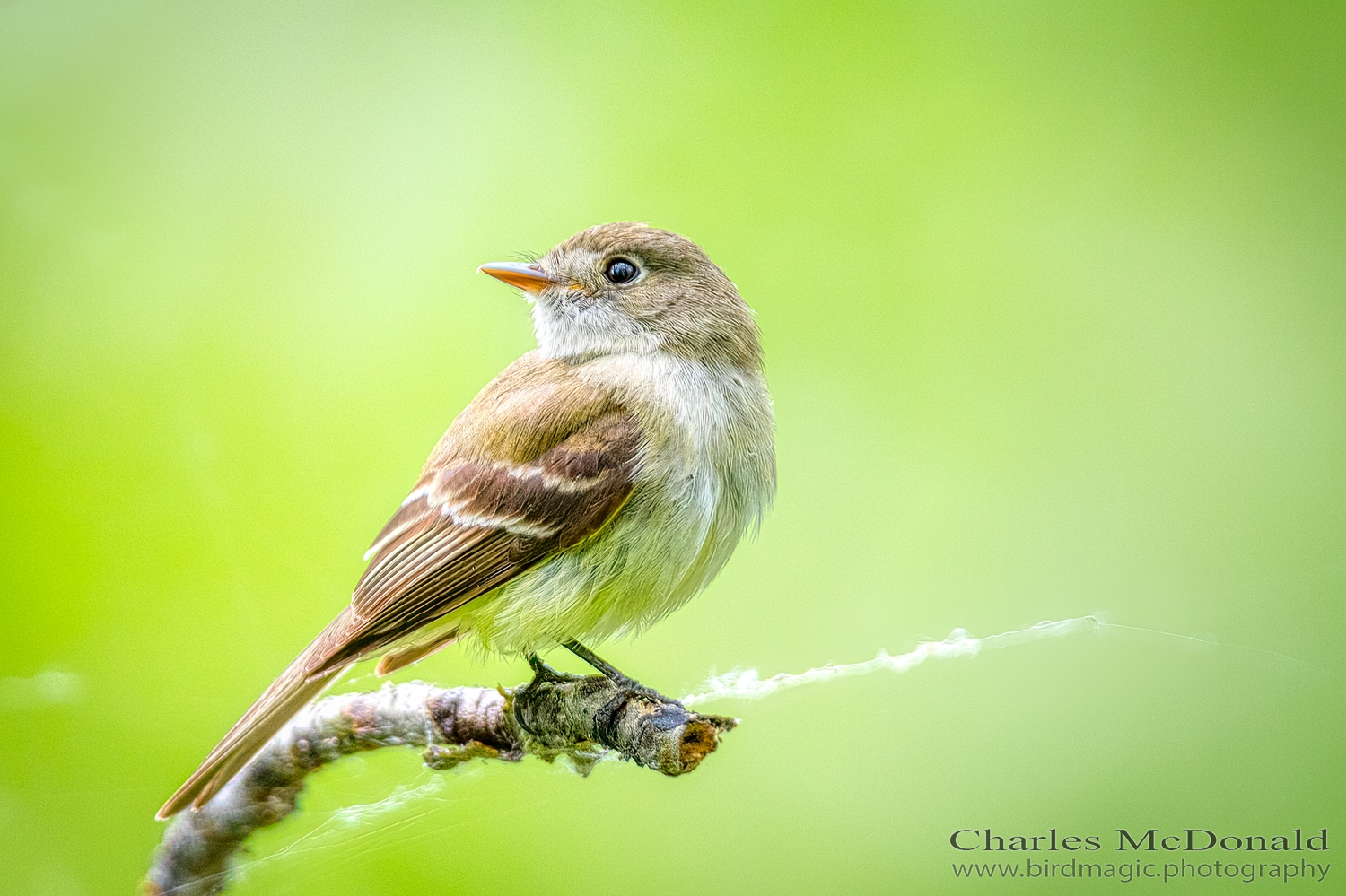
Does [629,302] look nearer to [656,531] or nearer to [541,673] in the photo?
[656,531]

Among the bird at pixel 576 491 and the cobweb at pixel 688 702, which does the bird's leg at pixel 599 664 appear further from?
the cobweb at pixel 688 702

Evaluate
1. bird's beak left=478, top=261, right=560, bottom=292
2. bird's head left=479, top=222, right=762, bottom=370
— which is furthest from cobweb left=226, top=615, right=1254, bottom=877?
bird's beak left=478, top=261, right=560, bottom=292

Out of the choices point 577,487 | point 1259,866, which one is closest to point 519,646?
point 577,487

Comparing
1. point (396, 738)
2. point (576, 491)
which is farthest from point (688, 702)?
point (396, 738)

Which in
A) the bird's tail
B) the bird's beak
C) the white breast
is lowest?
the bird's tail

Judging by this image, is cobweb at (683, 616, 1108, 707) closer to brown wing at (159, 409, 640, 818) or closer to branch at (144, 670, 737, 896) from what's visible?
branch at (144, 670, 737, 896)

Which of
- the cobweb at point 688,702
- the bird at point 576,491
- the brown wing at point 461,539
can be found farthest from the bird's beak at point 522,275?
the cobweb at point 688,702

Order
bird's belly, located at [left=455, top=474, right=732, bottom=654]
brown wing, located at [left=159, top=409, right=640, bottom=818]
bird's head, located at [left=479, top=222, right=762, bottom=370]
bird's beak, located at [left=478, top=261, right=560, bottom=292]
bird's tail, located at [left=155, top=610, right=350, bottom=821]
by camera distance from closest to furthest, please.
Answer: bird's tail, located at [left=155, top=610, right=350, bottom=821] → brown wing, located at [left=159, top=409, right=640, bottom=818] → bird's belly, located at [left=455, top=474, right=732, bottom=654] → bird's beak, located at [left=478, top=261, right=560, bottom=292] → bird's head, located at [left=479, top=222, right=762, bottom=370]
